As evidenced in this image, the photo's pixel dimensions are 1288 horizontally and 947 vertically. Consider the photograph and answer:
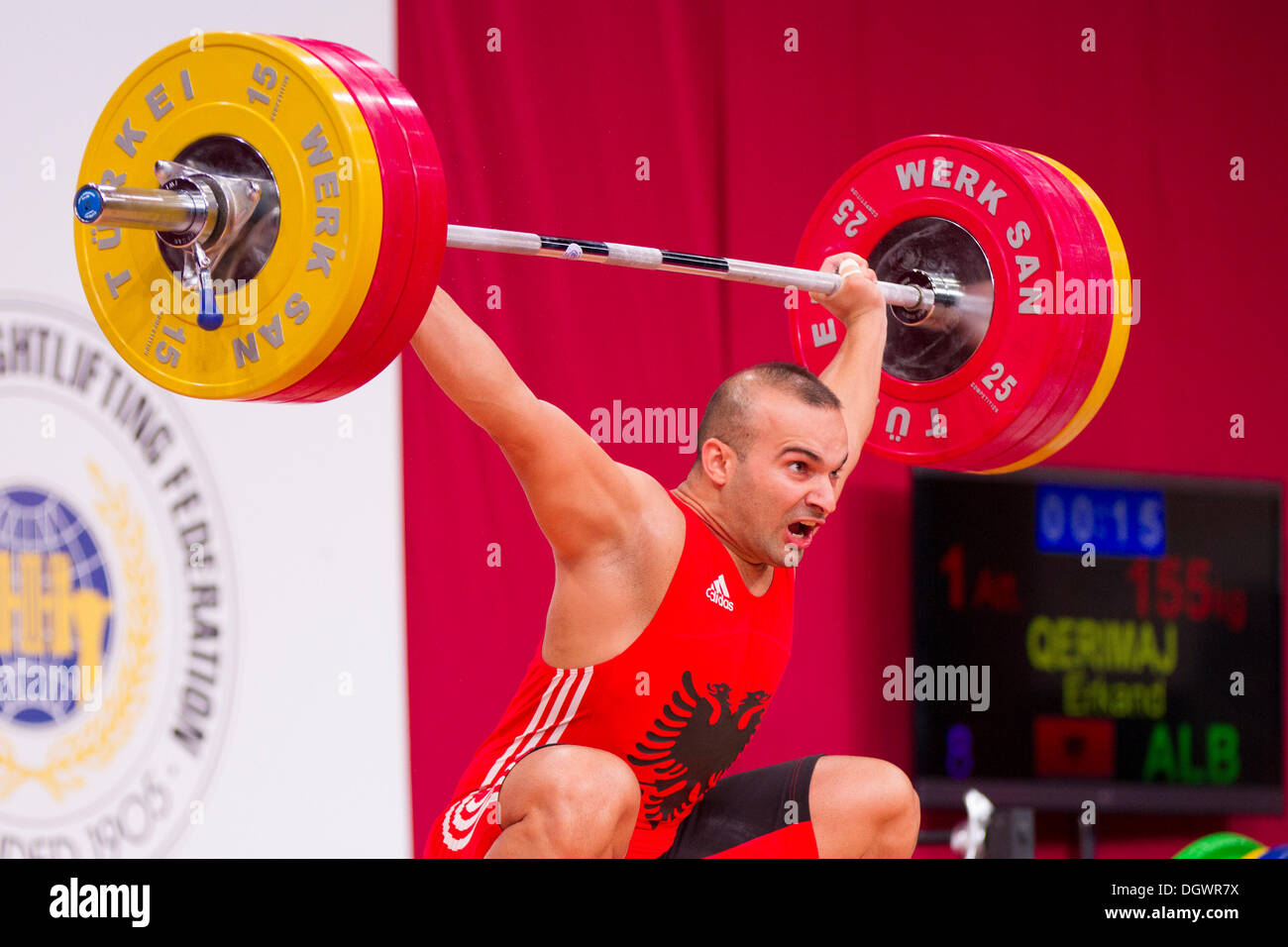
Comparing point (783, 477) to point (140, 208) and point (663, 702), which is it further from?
point (140, 208)

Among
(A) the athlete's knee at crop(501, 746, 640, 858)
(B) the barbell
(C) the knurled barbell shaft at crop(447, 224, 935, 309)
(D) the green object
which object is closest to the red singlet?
(A) the athlete's knee at crop(501, 746, 640, 858)

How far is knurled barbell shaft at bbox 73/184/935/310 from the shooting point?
7.98 ft

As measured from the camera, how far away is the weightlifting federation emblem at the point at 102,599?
4160 mm

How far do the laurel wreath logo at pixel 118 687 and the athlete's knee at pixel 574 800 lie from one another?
1797 mm

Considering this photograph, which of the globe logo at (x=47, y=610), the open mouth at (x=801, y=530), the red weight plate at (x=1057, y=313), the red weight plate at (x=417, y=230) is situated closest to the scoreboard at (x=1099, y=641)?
the red weight plate at (x=1057, y=313)

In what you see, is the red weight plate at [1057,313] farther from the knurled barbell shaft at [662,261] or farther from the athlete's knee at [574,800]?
the athlete's knee at [574,800]

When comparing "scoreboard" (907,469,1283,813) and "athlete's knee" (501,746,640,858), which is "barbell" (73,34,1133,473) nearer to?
"athlete's knee" (501,746,640,858)

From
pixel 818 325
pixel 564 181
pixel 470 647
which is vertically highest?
pixel 564 181
